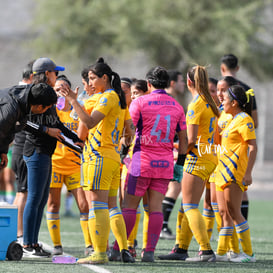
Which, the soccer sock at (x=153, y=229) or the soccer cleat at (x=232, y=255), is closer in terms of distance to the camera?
the soccer sock at (x=153, y=229)

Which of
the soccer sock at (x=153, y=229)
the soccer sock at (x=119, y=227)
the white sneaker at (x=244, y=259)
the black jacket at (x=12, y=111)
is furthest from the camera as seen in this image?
the white sneaker at (x=244, y=259)

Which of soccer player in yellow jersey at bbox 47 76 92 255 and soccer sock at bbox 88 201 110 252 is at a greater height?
soccer player in yellow jersey at bbox 47 76 92 255

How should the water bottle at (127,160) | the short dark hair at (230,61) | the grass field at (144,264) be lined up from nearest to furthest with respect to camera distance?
the grass field at (144,264)
the water bottle at (127,160)
the short dark hair at (230,61)

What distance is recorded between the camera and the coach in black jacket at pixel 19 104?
5.80 metres

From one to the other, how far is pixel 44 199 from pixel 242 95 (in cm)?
257

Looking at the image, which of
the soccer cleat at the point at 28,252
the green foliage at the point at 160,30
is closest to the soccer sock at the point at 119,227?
the soccer cleat at the point at 28,252

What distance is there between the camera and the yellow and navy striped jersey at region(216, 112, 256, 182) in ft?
22.8

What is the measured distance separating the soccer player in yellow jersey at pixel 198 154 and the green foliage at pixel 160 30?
643 inches

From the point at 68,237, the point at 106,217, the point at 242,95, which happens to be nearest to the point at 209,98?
the point at 242,95

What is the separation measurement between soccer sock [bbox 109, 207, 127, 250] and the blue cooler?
3.46 feet

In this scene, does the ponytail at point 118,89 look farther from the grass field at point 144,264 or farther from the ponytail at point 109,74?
the grass field at point 144,264

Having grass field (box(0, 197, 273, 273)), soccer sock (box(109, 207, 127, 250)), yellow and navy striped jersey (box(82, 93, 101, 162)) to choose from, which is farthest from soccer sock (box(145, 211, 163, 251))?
yellow and navy striped jersey (box(82, 93, 101, 162))

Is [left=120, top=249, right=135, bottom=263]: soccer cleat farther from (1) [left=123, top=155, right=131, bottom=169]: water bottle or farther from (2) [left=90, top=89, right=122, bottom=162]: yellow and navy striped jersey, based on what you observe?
(1) [left=123, top=155, right=131, bottom=169]: water bottle

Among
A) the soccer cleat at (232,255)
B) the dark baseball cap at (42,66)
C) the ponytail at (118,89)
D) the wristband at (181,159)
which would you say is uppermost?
the dark baseball cap at (42,66)
